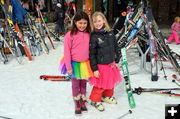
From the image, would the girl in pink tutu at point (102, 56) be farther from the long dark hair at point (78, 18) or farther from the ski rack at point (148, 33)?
the ski rack at point (148, 33)

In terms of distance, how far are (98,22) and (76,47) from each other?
47cm

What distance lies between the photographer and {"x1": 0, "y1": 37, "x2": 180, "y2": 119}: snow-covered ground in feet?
9.87

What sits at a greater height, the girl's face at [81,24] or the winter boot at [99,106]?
the girl's face at [81,24]

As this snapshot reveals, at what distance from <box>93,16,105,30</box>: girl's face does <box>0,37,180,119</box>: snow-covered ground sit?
1342mm

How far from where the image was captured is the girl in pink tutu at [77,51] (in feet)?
8.83

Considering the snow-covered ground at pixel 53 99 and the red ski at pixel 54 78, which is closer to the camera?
the snow-covered ground at pixel 53 99

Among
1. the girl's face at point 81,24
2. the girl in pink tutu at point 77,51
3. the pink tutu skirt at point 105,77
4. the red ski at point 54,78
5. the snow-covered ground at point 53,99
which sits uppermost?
the girl's face at point 81,24

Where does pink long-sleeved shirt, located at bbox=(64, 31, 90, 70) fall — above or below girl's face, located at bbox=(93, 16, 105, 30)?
below

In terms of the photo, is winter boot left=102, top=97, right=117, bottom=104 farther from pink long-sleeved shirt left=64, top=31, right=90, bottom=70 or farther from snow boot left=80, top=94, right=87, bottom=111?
pink long-sleeved shirt left=64, top=31, right=90, bottom=70

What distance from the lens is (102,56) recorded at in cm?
282

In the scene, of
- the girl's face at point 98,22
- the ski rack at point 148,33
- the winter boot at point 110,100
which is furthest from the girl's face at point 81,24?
the ski rack at point 148,33

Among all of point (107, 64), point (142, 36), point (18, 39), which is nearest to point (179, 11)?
point (142, 36)

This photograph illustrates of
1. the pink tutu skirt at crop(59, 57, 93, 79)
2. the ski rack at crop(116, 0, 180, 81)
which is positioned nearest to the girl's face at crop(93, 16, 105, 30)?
the pink tutu skirt at crop(59, 57, 93, 79)

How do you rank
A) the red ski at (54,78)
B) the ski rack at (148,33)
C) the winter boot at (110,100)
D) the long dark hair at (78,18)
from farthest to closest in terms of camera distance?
the red ski at (54,78), the ski rack at (148,33), the winter boot at (110,100), the long dark hair at (78,18)
